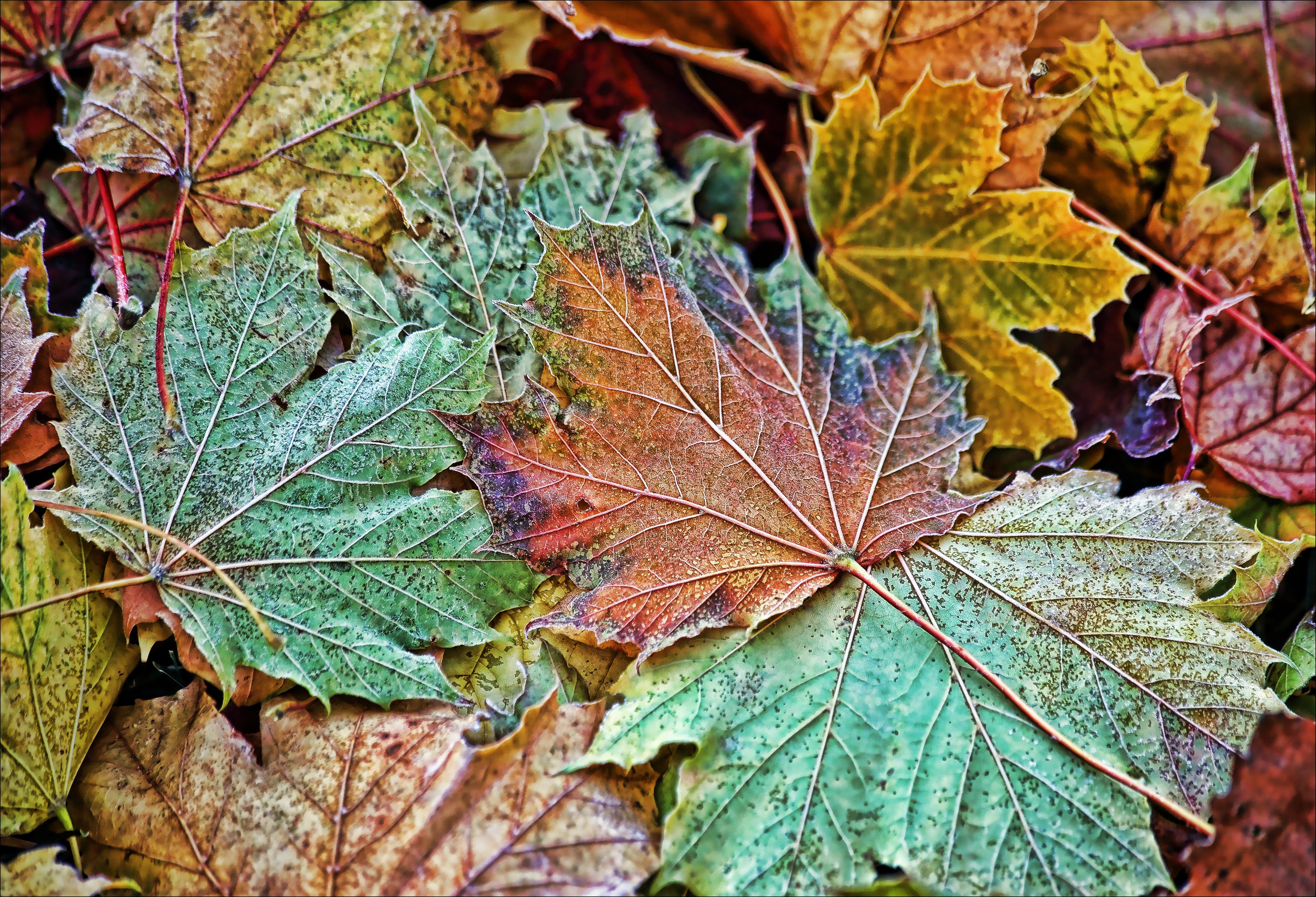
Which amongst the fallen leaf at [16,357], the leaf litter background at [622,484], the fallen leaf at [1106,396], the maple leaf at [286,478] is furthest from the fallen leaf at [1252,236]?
the fallen leaf at [16,357]

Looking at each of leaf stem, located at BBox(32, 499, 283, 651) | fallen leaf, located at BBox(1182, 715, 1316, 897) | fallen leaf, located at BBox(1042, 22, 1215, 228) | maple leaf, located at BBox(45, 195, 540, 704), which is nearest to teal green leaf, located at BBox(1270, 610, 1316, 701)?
fallen leaf, located at BBox(1182, 715, 1316, 897)

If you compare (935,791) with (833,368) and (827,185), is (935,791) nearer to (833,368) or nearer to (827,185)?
(833,368)

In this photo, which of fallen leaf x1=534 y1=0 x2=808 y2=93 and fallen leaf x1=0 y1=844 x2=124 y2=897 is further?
fallen leaf x1=534 y1=0 x2=808 y2=93

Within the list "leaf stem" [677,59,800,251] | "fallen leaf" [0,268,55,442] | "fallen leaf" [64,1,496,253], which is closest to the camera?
"fallen leaf" [0,268,55,442]

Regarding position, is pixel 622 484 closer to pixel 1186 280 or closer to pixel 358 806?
pixel 358 806

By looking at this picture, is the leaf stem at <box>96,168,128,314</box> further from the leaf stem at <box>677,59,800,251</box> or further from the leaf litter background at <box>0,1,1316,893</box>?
the leaf stem at <box>677,59,800,251</box>

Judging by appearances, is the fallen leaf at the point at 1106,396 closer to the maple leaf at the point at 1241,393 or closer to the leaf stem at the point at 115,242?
the maple leaf at the point at 1241,393

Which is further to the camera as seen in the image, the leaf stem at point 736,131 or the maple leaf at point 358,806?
the leaf stem at point 736,131

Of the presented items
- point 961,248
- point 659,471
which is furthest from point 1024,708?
point 961,248
